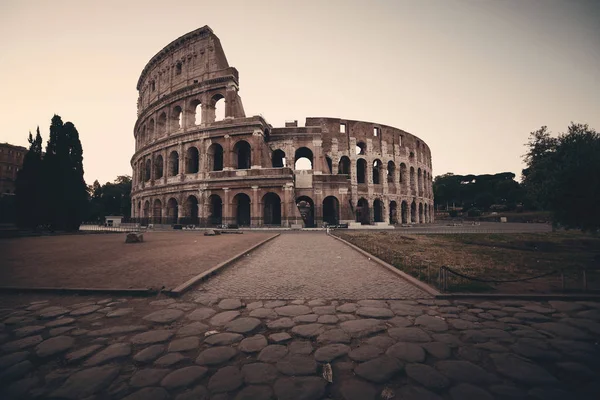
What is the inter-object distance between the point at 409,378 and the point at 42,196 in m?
24.4

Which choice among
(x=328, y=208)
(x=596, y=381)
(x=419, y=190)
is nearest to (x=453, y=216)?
(x=419, y=190)

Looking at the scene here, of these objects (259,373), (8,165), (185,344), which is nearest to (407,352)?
(259,373)

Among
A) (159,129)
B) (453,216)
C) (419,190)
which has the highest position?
(159,129)

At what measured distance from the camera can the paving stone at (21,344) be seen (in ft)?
7.75

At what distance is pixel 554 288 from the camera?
4.22 meters

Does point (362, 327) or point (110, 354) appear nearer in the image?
point (110, 354)

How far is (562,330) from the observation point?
2.77 metres

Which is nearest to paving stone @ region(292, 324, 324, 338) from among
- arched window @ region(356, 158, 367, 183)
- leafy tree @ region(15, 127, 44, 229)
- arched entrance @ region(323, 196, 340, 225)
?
leafy tree @ region(15, 127, 44, 229)

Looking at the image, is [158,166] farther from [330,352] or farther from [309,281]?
[330,352]

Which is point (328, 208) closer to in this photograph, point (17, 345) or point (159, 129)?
point (159, 129)

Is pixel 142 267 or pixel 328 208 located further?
pixel 328 208

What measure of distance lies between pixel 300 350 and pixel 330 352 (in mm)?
284

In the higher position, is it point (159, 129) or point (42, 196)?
point (159, 129)

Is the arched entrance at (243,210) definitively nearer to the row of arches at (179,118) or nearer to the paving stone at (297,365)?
the row of arches at (179,118)
